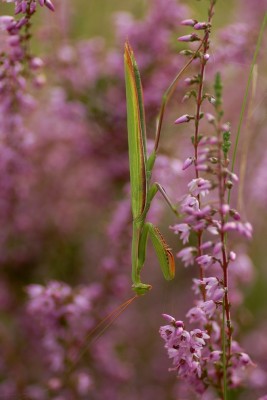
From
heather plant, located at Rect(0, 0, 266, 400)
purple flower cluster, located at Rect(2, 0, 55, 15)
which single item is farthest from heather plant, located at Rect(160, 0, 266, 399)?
heather plant, located at Rect(0, 0, 266, 400)

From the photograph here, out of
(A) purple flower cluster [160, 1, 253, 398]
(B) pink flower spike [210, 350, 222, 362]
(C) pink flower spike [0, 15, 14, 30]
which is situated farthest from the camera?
(C) pink flower spike [0, 15, 14, 30]

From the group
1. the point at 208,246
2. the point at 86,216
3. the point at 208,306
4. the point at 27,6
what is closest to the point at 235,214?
the point at 208,246

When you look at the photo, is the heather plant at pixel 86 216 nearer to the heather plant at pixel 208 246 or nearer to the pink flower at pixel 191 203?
the heather plant at pixel 208 246

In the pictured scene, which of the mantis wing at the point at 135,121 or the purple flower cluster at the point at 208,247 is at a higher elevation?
the mantis wing at the point at 135,121

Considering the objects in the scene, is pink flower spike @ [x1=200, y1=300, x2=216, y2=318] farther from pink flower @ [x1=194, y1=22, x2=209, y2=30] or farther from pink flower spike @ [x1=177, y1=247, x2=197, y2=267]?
pink flower @ [x1=194, y1=22, x2=209, y2=30]

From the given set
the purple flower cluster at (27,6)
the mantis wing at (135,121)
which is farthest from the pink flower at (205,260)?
the purple flower cluster at (27,6)

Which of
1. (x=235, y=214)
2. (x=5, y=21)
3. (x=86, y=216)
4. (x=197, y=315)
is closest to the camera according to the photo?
(x=235, y=214)

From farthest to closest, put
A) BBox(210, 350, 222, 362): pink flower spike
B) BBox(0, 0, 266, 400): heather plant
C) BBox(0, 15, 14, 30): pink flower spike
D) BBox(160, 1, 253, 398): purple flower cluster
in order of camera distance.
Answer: BBox(0, 0, 266, 400): heather plant → BBox(0, 15, 14, 30): pink flower spike → BBox(210, 350, 222, 362): pink flower spike → BBox(160, 1, 253, 398): purple flower cluster

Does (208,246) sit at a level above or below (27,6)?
below

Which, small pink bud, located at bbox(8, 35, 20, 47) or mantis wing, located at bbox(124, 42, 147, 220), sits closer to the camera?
mantis wing, located at bbox(124, 42, 147, 220)

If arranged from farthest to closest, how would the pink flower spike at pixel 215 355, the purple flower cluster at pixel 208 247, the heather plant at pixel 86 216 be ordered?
1. the heather plant at pixel 86 216
2. the pink flower spike at pixel 215 355
3. the purple flower cluster at pixel 208 247

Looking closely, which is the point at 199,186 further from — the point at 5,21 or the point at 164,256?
the point at 5,21

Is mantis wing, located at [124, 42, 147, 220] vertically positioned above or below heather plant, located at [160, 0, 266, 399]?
above
